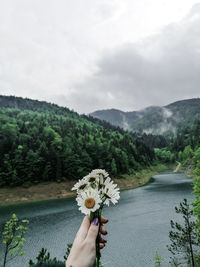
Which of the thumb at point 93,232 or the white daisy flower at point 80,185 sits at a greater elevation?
the white daisy flower at point 80,185

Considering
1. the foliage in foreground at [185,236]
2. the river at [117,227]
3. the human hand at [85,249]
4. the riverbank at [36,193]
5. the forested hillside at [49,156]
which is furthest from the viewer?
the forested hillside at [49,156]

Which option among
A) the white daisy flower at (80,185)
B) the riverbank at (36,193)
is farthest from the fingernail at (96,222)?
the riverbank at (36,193)

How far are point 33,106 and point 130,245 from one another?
180917 millimetres

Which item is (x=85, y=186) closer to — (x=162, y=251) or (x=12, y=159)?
(x=162, y=251)

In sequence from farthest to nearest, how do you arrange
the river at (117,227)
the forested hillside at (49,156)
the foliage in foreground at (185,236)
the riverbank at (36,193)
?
the forested hillside at (49,156) → the riverbank at (36,193) → the river at (117,227) → the foliage in foreground at (185,236)

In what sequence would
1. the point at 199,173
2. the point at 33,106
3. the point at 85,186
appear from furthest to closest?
the point at 33,106, the point at 199,173, the point at 85,186

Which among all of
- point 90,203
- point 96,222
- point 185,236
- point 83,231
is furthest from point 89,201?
point 185,236

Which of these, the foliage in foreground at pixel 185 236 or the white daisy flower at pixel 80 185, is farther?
the foliage in foreground at pixel 185 236

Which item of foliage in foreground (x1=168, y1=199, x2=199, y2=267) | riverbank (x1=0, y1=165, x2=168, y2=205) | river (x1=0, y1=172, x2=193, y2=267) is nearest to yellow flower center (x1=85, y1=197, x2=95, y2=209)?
foliage in foreground (x1=168, y1=199, x2=199, y2=267)

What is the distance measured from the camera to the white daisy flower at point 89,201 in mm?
1593

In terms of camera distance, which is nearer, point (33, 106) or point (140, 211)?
point (140, 211)

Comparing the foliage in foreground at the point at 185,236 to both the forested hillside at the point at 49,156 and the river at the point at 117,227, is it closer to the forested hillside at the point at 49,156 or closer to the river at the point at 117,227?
the river at the point at 117,227

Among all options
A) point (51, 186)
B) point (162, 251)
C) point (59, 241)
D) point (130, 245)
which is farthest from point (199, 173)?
point (51, 186)

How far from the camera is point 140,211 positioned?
110 feet
